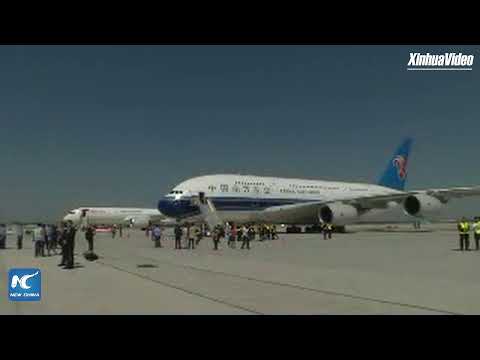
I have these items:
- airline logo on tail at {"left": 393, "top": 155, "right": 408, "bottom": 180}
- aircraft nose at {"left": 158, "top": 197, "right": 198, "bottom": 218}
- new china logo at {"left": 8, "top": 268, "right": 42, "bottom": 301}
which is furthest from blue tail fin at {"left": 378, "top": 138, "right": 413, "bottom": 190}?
new china logo at {"left": 8, "top": 268, "right": 42, "bottom": 301}

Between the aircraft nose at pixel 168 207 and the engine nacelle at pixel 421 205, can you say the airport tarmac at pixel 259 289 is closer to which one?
the aircraft nose at pixel 168 207

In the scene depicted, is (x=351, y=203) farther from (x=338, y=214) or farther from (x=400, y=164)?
(x=400, y=164)

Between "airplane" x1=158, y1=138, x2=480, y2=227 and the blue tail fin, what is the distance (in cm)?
1240

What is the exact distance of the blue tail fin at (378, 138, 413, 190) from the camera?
58250 millimetres

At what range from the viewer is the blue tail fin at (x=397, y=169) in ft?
191

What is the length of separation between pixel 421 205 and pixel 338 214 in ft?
22.2

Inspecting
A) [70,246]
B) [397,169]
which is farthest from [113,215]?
[70,246]

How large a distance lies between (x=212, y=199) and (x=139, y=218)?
2039 inches

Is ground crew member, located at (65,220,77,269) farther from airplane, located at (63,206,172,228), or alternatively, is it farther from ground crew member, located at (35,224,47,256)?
airplane, located at (63,206,172,228)

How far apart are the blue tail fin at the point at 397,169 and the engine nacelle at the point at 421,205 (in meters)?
13.9

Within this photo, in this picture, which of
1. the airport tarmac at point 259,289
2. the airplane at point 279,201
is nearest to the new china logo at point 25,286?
the airport tarmac at point 259,289

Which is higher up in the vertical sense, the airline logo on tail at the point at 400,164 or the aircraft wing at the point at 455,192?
the airline logo on tail at the point at 400,164
